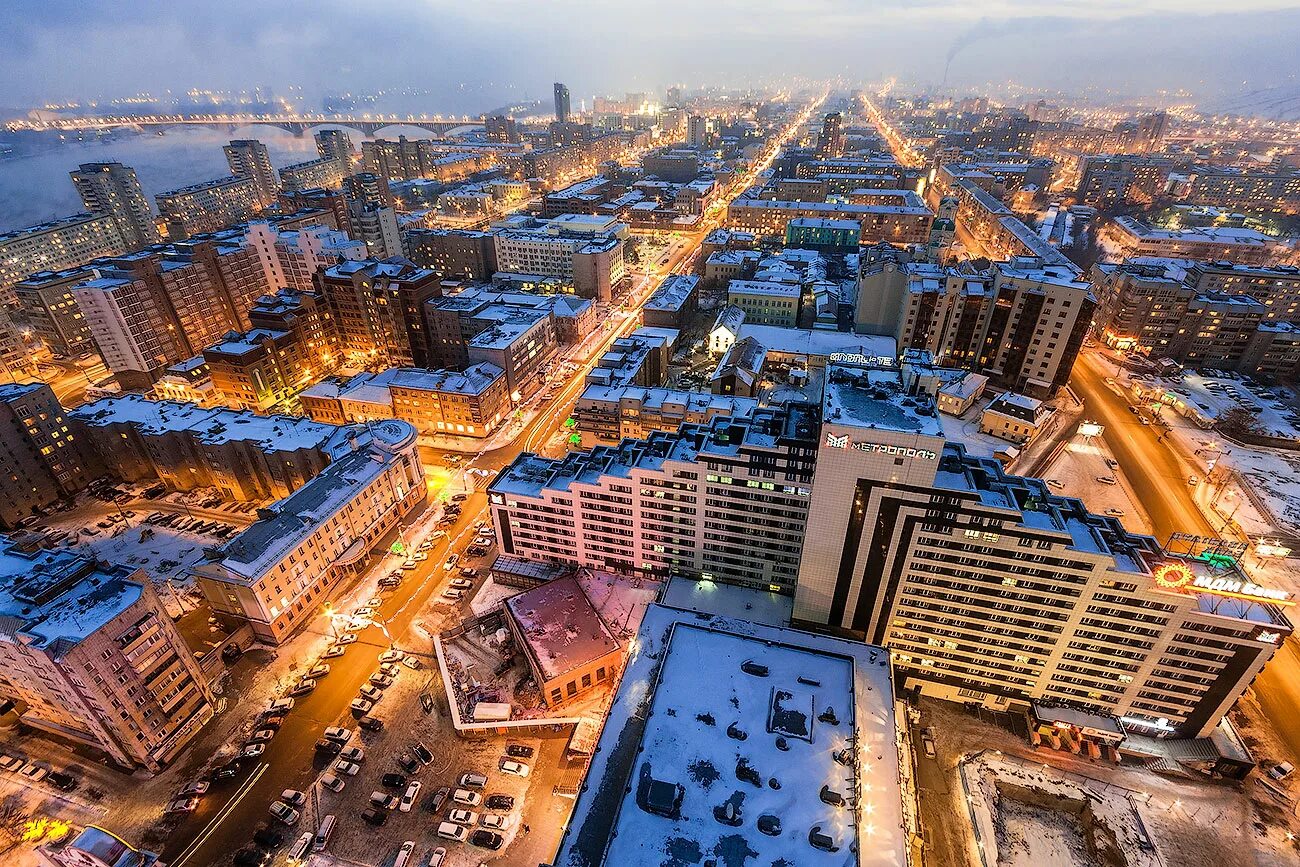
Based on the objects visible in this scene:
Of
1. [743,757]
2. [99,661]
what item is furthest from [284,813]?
[743,757]

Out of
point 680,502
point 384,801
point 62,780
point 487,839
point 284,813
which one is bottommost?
point 62,780

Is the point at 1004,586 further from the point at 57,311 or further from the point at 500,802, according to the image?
the point at 57,311

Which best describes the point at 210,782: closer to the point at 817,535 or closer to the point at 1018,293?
the point at 817,535

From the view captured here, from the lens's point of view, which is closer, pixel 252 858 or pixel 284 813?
pixel 252 858

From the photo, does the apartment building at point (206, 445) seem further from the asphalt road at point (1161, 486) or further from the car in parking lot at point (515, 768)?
the asphalt road at point (1161, 486)

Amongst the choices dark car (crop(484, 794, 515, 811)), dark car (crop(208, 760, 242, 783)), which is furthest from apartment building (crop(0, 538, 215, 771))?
dark car (crop(484, 794, 515, 811))

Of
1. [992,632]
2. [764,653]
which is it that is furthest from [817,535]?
[992,632]

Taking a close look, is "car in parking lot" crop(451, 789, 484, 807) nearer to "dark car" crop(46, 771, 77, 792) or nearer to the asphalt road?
"dark car" crop(46, 771, 77, 792)
